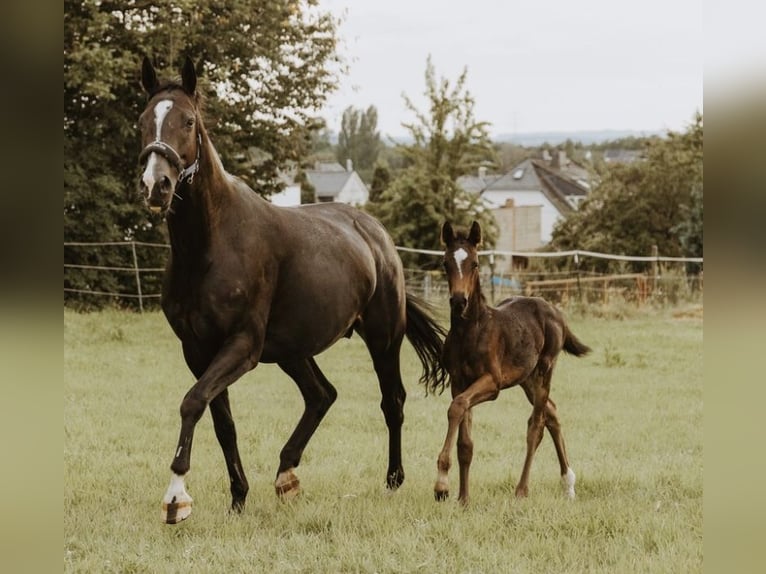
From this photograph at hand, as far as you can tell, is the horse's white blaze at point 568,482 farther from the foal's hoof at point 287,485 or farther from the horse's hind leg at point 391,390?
the foal's hoof at point 287,485

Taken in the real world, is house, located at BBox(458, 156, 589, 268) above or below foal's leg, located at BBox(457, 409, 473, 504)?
above

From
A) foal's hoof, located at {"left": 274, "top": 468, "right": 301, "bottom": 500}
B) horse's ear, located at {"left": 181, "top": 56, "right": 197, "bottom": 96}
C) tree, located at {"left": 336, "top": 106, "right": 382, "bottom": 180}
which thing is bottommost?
foal's hoof, located at {"left": 274, "top": 468, "right": 301, "bottom": 500}

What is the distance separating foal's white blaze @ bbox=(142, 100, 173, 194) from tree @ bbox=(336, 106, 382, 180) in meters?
101

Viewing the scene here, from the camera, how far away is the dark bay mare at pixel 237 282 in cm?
491

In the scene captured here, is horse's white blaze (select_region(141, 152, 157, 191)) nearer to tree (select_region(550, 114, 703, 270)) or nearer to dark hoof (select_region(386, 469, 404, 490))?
dark hoof (select_region(386, 469, 404, 490))

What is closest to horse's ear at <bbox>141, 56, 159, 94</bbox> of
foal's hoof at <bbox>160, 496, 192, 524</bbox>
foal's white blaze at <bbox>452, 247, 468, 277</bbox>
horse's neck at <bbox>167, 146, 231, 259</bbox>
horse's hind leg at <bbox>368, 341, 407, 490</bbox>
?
horse's neck at <bbox>167, 146, 231, 259</bbox>

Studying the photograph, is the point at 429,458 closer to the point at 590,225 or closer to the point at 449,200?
the point at 449,200

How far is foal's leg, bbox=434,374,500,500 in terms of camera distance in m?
5.71

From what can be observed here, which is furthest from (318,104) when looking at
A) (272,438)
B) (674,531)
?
(674,531)

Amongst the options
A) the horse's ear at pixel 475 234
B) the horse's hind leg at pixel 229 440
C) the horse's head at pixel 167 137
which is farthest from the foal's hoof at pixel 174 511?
the horse's ear at pixel 475 234

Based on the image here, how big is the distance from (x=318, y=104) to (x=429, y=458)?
19.4 m

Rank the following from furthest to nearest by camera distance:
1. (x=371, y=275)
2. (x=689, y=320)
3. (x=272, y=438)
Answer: (x=689, y=320) < (x=272, y=438) < (x=371, y=275)

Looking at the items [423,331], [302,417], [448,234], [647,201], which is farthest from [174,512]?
[647,201]
